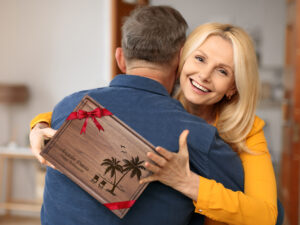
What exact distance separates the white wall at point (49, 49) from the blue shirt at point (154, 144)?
322cm

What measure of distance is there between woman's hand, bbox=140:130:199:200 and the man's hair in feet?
0.91

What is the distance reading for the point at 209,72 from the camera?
137 cm

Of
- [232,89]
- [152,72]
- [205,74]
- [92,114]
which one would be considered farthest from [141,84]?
[232,89]

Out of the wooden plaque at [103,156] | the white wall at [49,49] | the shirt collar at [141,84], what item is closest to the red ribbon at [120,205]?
the wooden plaque at [103,156]

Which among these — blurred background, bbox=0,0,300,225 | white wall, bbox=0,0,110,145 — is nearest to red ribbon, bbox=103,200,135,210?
blurred background, bbox=0,0,300,225

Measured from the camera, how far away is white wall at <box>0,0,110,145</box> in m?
4.24

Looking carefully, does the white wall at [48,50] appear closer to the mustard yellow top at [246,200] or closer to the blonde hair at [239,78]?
the blonde hair at [239,78]

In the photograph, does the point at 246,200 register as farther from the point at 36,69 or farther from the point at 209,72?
the point at 36,69

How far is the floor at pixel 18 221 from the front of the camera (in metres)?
4.17

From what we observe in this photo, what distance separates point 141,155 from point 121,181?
0.08 m

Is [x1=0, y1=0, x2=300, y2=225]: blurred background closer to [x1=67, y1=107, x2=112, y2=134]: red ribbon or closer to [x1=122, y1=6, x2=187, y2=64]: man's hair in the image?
[x1=122, y1=6, x2=187, y2=64]: man's hair

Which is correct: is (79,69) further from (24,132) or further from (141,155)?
(141,155)

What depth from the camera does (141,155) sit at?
0.88 m

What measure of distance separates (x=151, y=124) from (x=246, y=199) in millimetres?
353
